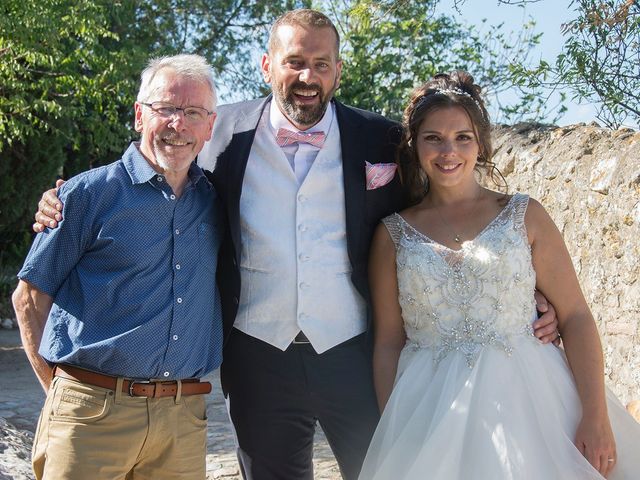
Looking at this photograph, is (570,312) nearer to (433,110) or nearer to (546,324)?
(546,324)

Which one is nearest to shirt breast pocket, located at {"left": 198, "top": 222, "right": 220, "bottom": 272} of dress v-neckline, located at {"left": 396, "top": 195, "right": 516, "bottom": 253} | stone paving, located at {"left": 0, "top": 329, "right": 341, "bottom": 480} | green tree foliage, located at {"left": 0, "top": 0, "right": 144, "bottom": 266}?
dress v-neckline, located at {"left": 396, "top": 195, "right": 516, "bottom": 253}

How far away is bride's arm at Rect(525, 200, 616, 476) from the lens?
9.29 ft

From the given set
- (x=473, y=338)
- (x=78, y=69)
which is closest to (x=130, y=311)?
(x=473, y=338)

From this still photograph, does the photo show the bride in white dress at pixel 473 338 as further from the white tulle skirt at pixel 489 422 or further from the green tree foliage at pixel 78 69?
the green tree foliage at pixel 78 69

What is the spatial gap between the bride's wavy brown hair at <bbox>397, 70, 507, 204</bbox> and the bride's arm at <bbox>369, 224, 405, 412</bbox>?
0.93 ft

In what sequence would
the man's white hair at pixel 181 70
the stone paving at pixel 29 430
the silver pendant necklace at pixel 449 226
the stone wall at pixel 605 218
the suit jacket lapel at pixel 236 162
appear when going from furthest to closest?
the stone paving at pixel 29 430 → the stone wall at pixel 605 218 → the suit jacket lapel at pixel 236 162 → the silver pendant necklace at pixel 449 226 → the man's white hair at pixel 181 70

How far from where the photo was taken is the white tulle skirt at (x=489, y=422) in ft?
8.75

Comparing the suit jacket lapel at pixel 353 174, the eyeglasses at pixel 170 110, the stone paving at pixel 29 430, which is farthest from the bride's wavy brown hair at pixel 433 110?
the stone paving at pixel 29 430

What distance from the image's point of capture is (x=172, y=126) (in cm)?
285

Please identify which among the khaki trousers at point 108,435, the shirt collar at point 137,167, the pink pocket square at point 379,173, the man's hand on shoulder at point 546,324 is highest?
the pink pocket square at point 379,173

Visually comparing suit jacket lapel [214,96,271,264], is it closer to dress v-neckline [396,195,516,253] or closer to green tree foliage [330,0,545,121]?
dress v-neckline [396,195,516,253]

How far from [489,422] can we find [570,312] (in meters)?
0.52

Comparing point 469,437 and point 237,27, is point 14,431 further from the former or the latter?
point 237,27

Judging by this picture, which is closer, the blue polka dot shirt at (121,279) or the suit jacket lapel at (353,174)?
the blue polka dot shirt at (121,279)
